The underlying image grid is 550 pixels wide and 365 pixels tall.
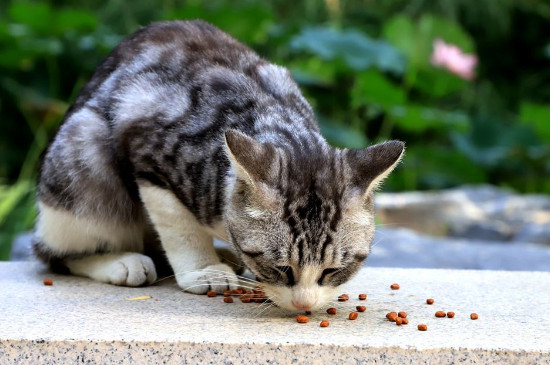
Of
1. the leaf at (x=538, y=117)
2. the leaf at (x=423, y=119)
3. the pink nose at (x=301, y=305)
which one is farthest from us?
the leaf at (x=538, y=117)

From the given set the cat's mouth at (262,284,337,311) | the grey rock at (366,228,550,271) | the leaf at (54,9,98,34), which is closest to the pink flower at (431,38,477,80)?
the grey rock at (366,228,550,271)

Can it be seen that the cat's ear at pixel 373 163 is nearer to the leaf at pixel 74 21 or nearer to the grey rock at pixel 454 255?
the grey rock at pixel 454 255

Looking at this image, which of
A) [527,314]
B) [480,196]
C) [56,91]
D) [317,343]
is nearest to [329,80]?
[480,196]

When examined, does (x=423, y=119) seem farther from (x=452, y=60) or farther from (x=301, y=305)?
(x=301, y=305)

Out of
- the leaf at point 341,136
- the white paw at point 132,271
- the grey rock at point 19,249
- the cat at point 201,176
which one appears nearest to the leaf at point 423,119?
the leaf at point 341,136

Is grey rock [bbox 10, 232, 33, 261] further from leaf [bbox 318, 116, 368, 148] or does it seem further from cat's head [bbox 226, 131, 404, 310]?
leaf [bbox 318, 116, 368, 148]

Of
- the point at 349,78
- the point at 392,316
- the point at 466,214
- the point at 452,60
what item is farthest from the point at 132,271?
the point at 349,78
